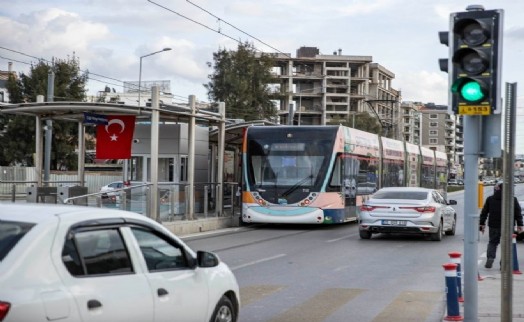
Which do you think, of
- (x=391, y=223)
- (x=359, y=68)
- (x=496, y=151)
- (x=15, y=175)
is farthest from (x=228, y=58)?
(x=359, y=68)

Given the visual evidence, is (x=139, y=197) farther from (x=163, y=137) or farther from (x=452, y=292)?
(x=452, y=292)

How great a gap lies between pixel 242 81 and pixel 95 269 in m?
55.0

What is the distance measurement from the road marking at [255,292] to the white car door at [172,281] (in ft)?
13.0

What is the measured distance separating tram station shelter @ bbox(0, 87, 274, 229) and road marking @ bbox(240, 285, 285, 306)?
10495 mm

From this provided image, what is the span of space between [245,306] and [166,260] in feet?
13.5

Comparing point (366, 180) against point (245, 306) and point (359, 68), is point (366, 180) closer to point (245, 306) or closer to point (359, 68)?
point (245, 306)

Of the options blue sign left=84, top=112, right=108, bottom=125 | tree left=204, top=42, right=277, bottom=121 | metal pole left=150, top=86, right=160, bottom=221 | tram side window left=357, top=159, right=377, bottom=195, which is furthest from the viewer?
tree left=204, top=42, right=277, bottom=121

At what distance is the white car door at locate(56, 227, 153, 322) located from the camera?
5102mm

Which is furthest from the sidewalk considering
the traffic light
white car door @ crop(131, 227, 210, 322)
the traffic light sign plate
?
white car door @ crop(131, 227, 210, 322)

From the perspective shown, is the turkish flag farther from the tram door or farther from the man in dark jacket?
the man in dark jacket

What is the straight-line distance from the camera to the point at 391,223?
66.1 ft

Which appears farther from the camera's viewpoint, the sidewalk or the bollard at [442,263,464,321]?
the sidewalk

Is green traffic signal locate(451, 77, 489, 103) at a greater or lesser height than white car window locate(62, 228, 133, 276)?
greater

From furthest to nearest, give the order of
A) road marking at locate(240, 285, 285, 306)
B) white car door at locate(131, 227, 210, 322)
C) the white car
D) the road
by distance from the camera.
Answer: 1. road marking at locate(240, 285, 285, 306)
2. the road
3. white car door at locate(131, 227, 210, 322)
4. the white car
